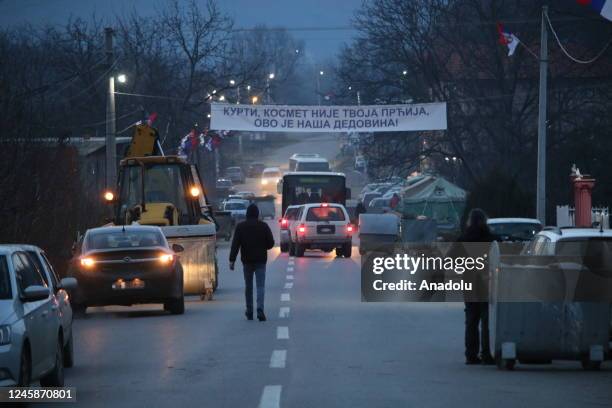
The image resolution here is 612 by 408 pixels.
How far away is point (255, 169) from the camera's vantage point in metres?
124

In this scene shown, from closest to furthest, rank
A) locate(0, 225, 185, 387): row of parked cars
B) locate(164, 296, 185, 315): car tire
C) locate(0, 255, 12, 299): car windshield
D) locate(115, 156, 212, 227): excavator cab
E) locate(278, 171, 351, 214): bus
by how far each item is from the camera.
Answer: locate(0, 225, 185, 387): row of parked cars
locate(0, 255, 12, 299): car windshield
locate(164, 296, 185, 315): car tire
locate(115, 156, 212, 227): excavator cab
locate(278, 171, 351, 214): bus

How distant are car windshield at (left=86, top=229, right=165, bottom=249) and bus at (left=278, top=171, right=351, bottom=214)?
31.7 meters

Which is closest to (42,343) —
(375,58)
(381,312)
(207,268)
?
(381,312)

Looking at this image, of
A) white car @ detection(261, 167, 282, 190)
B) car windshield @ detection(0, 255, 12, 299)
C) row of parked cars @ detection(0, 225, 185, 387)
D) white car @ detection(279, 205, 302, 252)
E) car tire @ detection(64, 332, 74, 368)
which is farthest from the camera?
white car @ detection(261, 167, 282, 190)

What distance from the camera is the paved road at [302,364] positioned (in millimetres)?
11266

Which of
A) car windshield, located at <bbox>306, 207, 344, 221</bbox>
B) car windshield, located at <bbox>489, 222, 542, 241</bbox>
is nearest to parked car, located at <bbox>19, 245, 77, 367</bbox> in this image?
car windshield, located at <bbox>489, 222, 542, 241</bbox>

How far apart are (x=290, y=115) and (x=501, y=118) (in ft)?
43.5

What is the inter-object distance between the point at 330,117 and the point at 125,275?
23183 mm

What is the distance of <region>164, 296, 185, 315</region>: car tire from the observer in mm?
20844

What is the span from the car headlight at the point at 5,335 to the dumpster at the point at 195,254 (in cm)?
1390

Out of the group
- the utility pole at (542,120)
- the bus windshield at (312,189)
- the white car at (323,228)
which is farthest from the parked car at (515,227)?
the bus windshield at (312,189)

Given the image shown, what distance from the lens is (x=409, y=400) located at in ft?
36.2

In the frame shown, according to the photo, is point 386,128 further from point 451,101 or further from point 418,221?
point 451,101

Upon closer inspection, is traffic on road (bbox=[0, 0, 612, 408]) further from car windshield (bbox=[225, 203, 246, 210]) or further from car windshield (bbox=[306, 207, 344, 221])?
car windshield (bbox=[225, 203, 246, 210])
